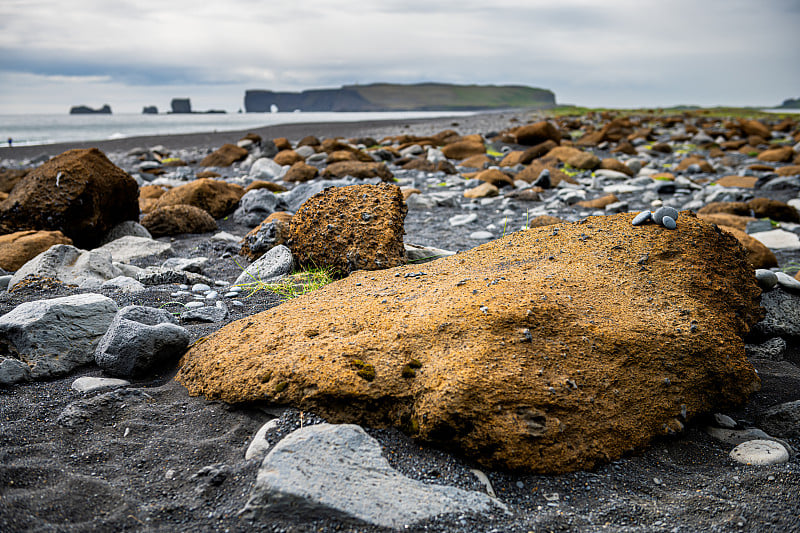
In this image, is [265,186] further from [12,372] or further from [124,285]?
[12,372]

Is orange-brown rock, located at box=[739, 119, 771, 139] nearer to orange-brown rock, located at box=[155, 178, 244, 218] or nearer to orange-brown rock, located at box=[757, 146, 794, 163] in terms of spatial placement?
orange-brown rock, located at box=[757, 146, 794, 163]

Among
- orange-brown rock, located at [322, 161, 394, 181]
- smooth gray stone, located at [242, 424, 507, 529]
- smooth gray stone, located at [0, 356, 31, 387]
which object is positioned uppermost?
orange-brown rock, located at [322, 161, 394, 181]

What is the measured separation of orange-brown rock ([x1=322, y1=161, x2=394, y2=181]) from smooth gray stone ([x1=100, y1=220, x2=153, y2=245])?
4.23 metres

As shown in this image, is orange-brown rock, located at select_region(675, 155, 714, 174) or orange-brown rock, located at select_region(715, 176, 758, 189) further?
orange-brown rock, located at select_region(675, 155, 714, 174)

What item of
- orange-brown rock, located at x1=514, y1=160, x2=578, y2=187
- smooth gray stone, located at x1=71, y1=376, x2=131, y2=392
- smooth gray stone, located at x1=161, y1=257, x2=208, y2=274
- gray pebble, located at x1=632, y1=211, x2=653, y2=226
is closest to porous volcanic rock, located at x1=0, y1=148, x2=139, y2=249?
smooth gray stone, located at x1=161, y1=257, x2=208, y2=274

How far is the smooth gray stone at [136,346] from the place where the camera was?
244 centimetres

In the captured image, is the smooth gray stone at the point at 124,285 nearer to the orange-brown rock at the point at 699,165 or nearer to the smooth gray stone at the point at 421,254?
the smooth gray stone at the point at 421,254

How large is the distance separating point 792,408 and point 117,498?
104 inches

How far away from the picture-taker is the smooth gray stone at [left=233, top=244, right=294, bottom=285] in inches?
151

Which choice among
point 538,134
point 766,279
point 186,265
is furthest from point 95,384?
point 538,134

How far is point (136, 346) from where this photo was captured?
2438 millimetres

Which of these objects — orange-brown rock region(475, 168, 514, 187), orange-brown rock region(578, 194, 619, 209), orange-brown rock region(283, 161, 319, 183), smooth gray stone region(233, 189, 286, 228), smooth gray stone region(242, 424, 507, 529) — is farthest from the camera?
orange-brown rock region(283, 161, 319, 183)

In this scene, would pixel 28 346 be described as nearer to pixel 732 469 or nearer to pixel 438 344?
pixel 438 344

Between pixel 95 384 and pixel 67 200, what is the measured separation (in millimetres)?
3150
